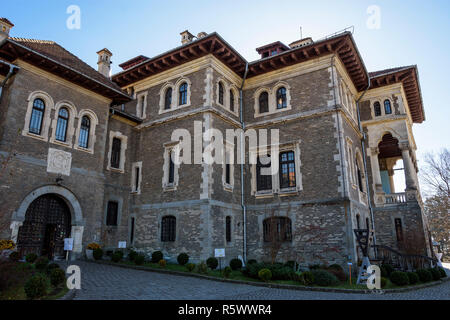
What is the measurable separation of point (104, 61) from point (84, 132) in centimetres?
859

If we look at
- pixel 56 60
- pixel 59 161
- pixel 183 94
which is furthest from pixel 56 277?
pixel 183 94

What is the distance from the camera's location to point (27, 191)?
49.8ft

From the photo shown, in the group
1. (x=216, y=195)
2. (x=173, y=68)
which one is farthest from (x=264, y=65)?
(x=216, y=195)

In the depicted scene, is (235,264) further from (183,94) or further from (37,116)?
(37,116)

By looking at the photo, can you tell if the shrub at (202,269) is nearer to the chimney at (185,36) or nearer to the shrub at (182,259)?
the shrub at (182,259)

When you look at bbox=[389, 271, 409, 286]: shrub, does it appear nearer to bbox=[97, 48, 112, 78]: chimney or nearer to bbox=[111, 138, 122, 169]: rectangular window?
bbox=[111, 138, 122, 169]: rectangular window

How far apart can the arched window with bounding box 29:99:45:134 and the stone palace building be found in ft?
0.18

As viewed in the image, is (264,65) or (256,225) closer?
(256,225)

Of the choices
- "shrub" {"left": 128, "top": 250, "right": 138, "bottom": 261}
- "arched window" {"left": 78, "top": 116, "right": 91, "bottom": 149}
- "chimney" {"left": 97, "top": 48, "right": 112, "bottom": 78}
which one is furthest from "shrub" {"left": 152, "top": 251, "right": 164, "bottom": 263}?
"chimney" {"left": 97, "top": 48, "right": 112, "bottom": 78}

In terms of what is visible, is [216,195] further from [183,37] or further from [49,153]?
[183,37]

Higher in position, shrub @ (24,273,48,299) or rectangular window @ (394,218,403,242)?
rectangular window @ (394,218,403,242)

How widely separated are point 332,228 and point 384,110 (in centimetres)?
1165

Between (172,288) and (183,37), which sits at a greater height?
(183,37)

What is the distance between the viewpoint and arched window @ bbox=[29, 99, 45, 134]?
16141 mm
